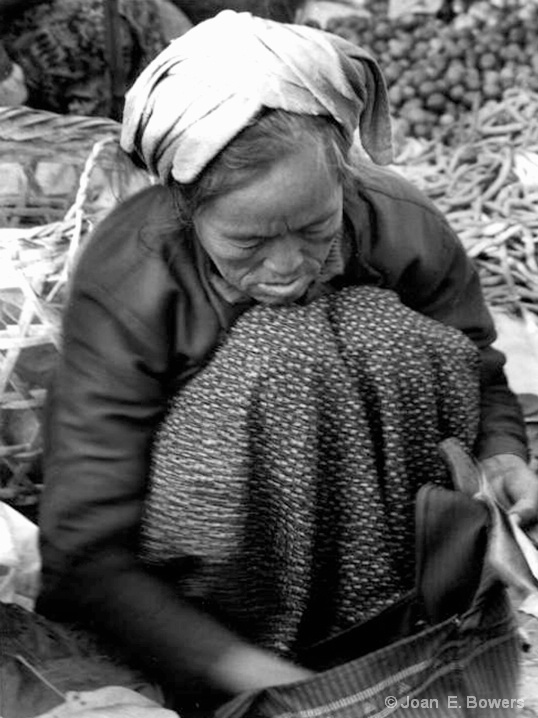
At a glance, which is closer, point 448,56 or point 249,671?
point 249,671

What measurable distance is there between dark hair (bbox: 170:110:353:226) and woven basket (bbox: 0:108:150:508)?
56cm

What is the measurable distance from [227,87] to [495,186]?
2.10 meters

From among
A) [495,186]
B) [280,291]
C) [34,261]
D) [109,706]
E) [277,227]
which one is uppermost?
[277,227]

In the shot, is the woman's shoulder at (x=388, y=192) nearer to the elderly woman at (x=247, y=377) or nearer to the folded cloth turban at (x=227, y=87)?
the elderly woman at (x=247, y=377)

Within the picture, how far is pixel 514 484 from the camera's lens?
1.88 meters

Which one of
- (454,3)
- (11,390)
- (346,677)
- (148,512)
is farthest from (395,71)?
(346,677)

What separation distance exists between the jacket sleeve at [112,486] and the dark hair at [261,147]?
253mm

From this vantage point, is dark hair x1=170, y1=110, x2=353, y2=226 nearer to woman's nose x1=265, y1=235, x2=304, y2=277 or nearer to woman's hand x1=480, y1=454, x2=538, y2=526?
woman's nose x1=265, y1=235, x2=304, y2=277

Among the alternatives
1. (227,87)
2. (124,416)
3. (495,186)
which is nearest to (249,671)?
(124,416)

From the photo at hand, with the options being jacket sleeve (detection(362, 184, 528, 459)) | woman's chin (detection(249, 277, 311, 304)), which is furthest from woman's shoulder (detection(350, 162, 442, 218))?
A: woman's chin (detection(249, 277, 311, 304))

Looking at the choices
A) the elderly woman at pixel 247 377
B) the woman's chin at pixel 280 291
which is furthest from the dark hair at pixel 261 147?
the woman's chin at pixel 280 291

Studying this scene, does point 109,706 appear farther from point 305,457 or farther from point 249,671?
point 305,457

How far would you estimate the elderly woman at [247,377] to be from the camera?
1.57 metres

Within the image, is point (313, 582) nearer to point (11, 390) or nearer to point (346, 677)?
point (346, 677)
